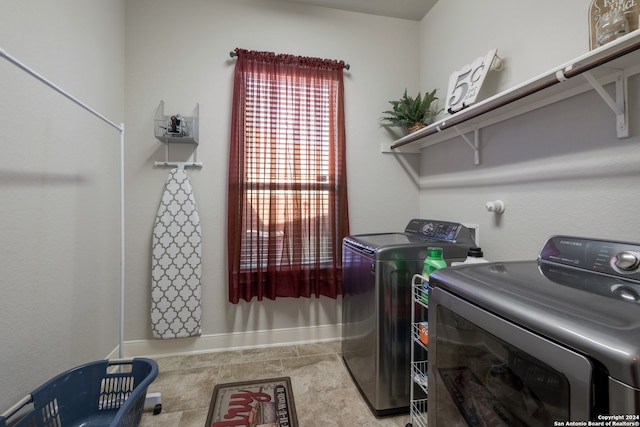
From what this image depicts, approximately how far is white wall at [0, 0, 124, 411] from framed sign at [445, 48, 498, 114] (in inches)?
87.0

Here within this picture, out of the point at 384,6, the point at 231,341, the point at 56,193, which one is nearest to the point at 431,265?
the point at 231,341

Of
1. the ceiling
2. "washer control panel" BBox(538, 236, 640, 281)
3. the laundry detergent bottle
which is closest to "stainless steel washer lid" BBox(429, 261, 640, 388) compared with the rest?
"washer control panel" BBox(538, 236, 640, 281)

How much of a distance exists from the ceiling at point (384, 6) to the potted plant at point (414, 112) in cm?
82

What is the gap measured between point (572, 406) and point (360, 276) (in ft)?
3.78

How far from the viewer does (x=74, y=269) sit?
147cm

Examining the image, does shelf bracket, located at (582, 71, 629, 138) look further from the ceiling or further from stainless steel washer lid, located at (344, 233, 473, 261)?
the ceiling

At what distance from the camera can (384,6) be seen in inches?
92.3

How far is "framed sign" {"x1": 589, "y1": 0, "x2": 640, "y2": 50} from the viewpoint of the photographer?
Answer: 3.03ft

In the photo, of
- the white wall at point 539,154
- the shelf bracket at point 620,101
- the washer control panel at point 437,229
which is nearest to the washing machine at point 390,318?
the washer control panel at point 437,229

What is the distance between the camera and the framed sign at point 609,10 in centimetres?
92

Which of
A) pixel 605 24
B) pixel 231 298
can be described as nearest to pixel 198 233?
pixel 231 298

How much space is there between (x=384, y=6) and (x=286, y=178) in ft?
5.63

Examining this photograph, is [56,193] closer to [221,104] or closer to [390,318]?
[221,104]

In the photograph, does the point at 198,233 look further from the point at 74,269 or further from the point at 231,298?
the point at 74,269
